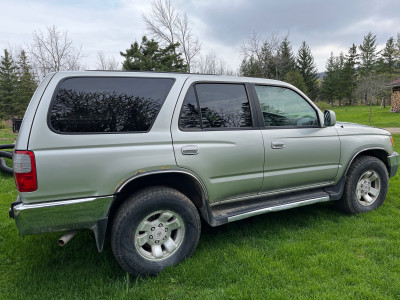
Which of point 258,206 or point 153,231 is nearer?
point 153,231

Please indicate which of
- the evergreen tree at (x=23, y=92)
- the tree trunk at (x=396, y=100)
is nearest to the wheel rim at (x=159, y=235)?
the tree trunk at (x=396, y=100)

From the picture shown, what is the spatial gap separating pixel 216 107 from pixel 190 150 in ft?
2.09

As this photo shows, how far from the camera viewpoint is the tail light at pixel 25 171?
2145 mm

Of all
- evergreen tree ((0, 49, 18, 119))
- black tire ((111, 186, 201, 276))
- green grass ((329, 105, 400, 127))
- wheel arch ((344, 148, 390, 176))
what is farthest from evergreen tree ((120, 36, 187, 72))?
black tire ((111, 186, 201, 276))

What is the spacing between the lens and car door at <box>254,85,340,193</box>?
325 centimetres

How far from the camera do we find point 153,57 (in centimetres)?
2808

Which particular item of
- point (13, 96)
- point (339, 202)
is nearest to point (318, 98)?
point (13, 96)

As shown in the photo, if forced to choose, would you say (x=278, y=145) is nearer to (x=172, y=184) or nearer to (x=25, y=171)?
(x=172, y=184)

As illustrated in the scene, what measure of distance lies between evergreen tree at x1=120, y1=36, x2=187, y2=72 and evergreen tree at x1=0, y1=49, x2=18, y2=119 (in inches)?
803

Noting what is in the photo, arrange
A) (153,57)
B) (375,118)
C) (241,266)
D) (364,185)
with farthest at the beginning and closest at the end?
(153,57)
(375,118)
(364,185)
(241,266)

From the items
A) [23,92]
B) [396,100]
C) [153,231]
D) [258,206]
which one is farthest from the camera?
[23,92]

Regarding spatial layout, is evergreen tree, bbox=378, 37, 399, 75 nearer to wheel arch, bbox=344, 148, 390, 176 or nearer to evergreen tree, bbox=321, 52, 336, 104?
evergreen tree, bbox=321, 52, 336, 104

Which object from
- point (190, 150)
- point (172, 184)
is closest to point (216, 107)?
point (190, 150)

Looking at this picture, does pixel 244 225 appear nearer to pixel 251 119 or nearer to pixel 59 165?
pixel 251 119
